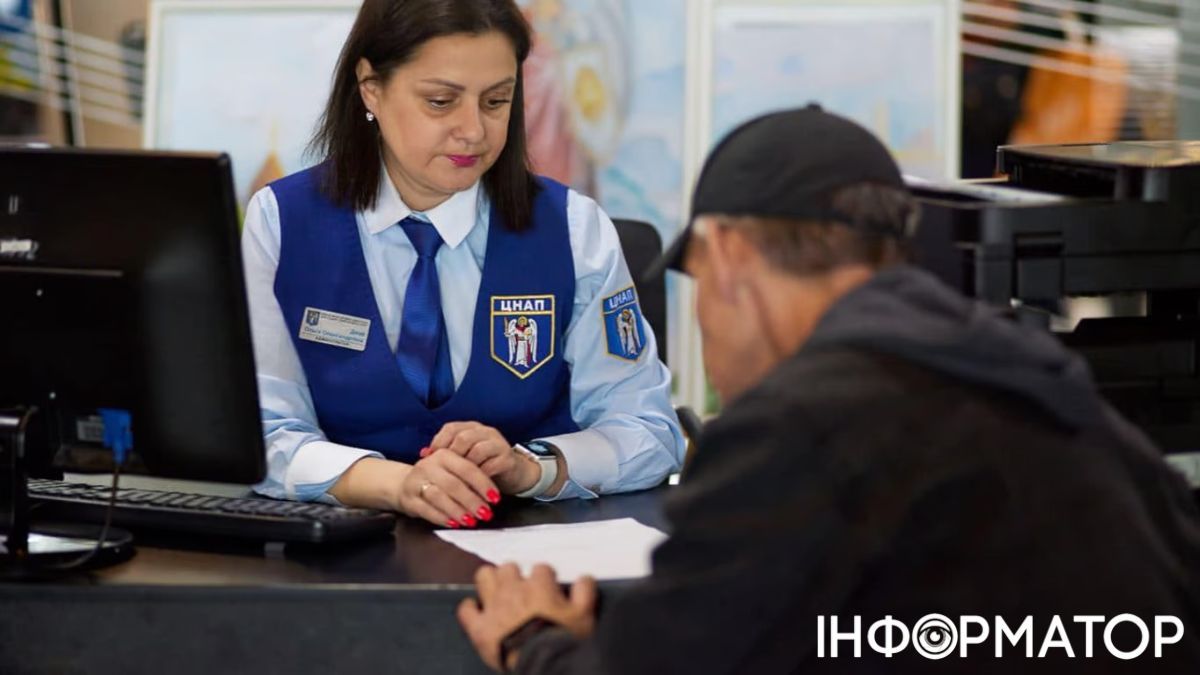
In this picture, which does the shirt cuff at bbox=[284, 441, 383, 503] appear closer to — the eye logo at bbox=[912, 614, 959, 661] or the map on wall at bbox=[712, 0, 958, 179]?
the eye logo at bbox=[912, 614, 959, 661]

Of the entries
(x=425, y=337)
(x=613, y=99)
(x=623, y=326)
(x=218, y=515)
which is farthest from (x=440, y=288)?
(x=613, y=99)

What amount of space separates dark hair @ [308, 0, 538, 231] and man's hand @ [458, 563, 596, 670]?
82 centimetres

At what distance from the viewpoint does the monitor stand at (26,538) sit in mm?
1665

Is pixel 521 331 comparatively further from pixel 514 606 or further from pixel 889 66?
pixel 889 66

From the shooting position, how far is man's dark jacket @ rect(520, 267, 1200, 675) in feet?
4.02

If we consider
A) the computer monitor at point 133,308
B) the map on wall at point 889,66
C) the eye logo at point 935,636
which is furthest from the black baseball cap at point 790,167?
the map on wall at point 889,66

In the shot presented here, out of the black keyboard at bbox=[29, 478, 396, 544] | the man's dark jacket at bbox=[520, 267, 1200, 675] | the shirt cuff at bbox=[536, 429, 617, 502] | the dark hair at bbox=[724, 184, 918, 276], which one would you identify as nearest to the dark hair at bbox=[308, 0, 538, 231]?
the shirt cuff at bbox=[536, 429, 617, 502]

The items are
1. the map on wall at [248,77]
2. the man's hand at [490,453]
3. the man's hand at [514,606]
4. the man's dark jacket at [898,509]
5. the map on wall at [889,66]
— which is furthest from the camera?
the map on wall at [248,77]

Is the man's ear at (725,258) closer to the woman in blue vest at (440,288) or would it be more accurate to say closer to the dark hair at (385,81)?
the woman in blue vest at (440,288)

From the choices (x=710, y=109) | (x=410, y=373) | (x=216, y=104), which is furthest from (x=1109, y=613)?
(x=216, y=104)

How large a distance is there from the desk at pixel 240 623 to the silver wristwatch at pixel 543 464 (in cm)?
40

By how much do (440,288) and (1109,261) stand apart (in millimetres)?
940

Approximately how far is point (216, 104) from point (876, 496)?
3.47 m

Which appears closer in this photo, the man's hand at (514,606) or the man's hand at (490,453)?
the man's hand at (514,606)
